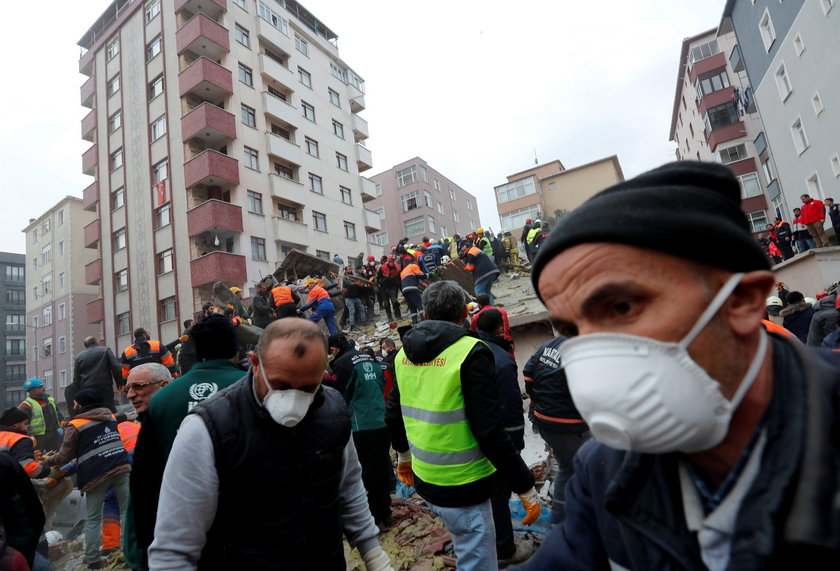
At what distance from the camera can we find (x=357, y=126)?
3800 cm

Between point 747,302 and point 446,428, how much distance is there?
2357mm

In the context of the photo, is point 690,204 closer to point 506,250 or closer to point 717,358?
point 717,358

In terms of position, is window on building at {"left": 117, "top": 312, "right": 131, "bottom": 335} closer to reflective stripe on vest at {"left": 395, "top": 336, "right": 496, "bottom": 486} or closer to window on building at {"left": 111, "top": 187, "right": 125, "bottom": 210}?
window on building at {"left": 111, "top": 187, "right": 125, "bottom": 210}

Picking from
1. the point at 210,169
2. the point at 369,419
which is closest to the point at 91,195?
the point at 210,169

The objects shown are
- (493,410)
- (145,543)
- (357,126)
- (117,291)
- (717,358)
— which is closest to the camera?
(717,358)

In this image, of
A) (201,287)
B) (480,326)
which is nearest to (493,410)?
(480,326)

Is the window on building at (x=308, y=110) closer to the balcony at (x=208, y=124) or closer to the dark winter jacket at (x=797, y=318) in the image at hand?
the balcony at (x=208, y=124)

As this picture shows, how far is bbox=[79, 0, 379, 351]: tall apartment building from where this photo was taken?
25.1 m

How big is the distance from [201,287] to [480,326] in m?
22.7

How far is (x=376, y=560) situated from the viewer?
2.71m

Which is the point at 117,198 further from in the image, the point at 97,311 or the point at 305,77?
the point at 305,77

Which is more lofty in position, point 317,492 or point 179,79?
point 179,79

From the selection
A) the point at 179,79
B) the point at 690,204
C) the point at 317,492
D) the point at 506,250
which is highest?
the point at 179,79

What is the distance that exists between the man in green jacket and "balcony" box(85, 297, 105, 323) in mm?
32323
